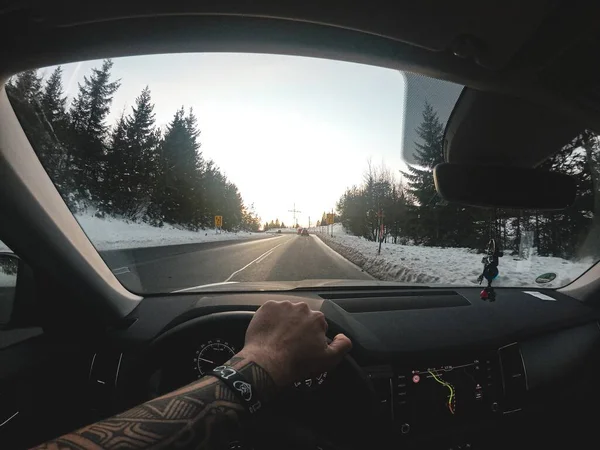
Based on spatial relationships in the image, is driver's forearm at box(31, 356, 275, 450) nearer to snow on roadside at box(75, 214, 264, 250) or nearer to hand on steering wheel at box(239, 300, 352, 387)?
hand on steering wheel at box(239, 300, 352, 387)

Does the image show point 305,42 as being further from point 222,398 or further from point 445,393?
point 445,393

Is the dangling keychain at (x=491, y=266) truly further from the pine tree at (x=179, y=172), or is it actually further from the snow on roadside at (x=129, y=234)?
the snow on roadside at (x=129, y=234)

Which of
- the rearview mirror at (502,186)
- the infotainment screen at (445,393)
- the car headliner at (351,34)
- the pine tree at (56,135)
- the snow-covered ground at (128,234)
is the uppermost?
the car headliner at (351,34)

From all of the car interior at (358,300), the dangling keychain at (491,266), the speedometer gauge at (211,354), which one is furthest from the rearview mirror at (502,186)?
the speedometer gauge at (211,354)

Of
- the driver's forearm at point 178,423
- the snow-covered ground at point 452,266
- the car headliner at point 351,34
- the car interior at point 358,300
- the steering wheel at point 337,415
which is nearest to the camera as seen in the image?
the driver's forearm at point 178,423

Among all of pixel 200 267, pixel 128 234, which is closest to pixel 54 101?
pixel 128 234

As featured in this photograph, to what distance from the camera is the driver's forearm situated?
1.00 meters

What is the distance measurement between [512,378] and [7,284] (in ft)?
13.0

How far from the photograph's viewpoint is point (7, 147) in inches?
77.7

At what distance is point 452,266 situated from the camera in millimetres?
4332

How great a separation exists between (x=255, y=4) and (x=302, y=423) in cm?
238

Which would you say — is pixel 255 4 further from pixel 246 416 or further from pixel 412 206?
pixel 412 206

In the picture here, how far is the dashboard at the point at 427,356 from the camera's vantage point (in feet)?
7.06

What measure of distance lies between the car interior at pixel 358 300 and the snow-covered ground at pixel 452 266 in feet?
1.87
